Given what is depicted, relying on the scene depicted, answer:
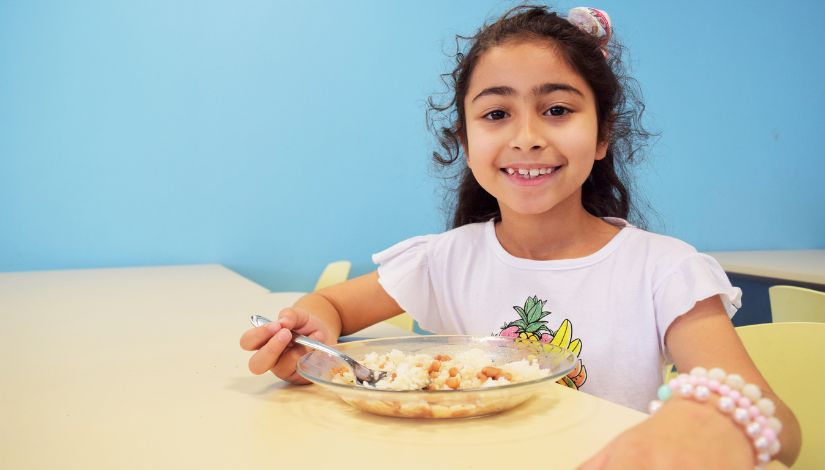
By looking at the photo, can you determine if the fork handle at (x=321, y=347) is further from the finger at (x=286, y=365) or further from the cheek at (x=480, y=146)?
the cheek at (x=480, y=146)

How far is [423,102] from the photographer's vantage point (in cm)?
268

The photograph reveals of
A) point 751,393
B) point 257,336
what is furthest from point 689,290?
point 257,336

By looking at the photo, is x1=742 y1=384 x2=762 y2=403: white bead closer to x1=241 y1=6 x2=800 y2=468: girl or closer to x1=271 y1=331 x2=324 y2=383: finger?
x1=241 y1=6 x2=800 y2=468: girl

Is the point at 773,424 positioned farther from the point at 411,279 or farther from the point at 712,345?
the point at 411,279

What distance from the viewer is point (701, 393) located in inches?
19.1

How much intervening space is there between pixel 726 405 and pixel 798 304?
1.23 metres

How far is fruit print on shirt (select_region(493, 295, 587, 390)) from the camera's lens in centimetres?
99

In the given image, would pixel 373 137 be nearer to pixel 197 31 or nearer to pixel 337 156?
pixel 337 156

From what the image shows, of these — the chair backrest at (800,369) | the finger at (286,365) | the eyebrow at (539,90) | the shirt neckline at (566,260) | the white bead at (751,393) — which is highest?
the eyebrow at (539,90)

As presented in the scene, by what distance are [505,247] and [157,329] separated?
575mm

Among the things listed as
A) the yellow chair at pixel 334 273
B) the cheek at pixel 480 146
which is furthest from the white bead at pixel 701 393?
the yellow chair at pixel 334 273

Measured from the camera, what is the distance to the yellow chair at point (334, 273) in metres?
2.35

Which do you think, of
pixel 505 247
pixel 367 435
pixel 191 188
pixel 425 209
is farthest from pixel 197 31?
pixel 367 435

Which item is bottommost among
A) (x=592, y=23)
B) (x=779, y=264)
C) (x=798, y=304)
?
(x=779, y=264)
